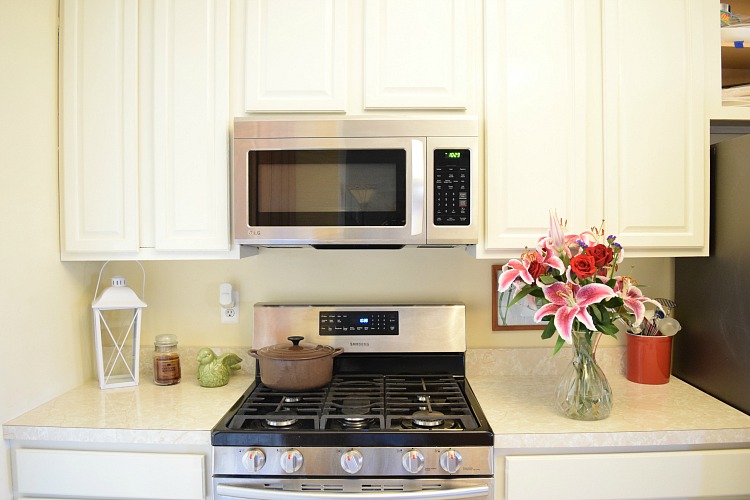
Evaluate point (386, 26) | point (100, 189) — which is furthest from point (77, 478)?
point (386, 26)

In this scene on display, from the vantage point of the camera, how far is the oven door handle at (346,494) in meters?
1.38

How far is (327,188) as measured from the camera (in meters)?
1.66

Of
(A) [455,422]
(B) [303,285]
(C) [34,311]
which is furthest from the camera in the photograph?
(B) [303,285]

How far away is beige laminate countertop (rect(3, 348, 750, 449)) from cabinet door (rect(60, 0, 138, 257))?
0.50m

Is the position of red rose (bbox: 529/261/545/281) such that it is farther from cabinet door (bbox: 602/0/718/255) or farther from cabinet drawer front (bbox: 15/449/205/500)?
cabinet drawer front (bbox: 15/449/205/500)

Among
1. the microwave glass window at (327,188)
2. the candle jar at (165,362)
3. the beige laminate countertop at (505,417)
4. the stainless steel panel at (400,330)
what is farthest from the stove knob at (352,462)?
the candle jar at (165,362)

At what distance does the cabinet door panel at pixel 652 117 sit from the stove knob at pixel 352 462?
1.06 metres

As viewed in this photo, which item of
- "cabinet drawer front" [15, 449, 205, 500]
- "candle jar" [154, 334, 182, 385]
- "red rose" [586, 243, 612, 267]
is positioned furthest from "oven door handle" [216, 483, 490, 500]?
"red rose" [586, 243, 612, 267]

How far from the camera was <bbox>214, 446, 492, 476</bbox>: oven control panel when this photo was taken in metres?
1.41

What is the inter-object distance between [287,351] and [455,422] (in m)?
0.59

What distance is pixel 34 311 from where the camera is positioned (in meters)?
1.63

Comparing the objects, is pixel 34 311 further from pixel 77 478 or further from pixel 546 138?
pixel 546 138

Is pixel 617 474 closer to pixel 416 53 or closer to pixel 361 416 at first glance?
pixel 361 416

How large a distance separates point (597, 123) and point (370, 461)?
4.08 ft
